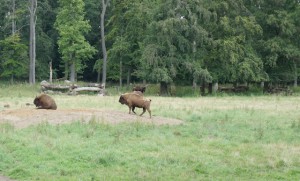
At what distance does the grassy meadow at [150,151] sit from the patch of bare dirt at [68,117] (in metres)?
0.68

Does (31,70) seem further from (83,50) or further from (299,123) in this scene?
(299,123)

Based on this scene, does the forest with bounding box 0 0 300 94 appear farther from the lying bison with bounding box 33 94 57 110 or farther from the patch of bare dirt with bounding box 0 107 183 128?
the patch of bare dirt with bounding box 0 107 183 128

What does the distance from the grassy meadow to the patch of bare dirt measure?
68 centimetres

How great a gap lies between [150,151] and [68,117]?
6.09 metres

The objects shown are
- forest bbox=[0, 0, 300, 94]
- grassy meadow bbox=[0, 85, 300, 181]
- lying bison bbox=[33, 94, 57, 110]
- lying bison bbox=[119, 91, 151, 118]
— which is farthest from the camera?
forest bbox=[0, 0, 300, 94]

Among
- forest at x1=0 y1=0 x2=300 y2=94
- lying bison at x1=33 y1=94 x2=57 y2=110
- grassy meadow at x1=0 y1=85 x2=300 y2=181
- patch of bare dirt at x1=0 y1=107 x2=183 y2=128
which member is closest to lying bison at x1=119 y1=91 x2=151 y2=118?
patch of bare dirt at x1=0 y1=107 x2=183 y2=128

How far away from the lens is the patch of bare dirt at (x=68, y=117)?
17.0 metres

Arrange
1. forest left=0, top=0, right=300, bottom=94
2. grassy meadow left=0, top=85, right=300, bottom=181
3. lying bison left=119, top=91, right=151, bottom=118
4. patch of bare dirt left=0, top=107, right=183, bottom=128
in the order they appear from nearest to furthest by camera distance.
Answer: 1. grassy meadow left=0, top=85, right=300, bottom=181
2. patch of bare dirt left=0, top=107, right=183, bottom=128
3. lying bison left=119, top=91, right=151, bottom=118
4. forest left=0, top=0, right=300, bottom=94

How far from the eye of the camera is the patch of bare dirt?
667 inches

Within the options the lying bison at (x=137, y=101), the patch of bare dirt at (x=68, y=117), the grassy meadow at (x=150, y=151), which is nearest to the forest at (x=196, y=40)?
the lying bison at (x=137, y=101)

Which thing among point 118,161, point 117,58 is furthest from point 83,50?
point 118,161

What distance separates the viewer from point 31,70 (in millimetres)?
49625

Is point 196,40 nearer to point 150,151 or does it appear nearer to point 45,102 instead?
point 45,102

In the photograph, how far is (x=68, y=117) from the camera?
58.2ft
